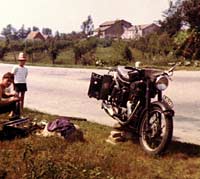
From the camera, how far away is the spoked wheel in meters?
6.22

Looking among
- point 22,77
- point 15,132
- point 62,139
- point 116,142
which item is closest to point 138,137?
point 116,142

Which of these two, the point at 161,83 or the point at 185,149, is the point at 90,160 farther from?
the point at 185,149

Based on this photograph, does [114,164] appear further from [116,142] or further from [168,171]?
[116,142]

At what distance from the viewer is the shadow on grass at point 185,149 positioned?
652cm

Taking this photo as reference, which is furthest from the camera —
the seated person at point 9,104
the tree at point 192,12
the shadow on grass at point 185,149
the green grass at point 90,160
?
the tree at point 192,12

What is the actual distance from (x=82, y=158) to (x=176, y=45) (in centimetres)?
2603

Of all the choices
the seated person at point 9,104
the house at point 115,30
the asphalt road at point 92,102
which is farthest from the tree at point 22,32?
the seated person at point 9,104

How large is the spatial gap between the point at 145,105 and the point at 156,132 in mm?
507

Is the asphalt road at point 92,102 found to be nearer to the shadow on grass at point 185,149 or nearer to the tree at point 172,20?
the shadow on grass at point 185,149

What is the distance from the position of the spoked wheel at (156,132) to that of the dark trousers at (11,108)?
2.53 meters

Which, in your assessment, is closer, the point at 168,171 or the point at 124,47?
the point at 168,171

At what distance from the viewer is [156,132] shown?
21.3 feet

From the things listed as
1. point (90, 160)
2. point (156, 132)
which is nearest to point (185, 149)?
point (156, 132)

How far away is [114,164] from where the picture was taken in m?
5.67
